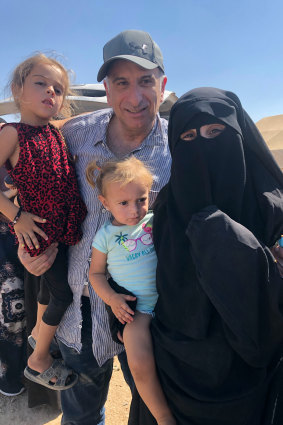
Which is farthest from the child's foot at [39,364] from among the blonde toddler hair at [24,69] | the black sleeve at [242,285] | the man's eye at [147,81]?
the man's eye at [147,81]

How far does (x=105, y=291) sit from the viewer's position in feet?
5.50

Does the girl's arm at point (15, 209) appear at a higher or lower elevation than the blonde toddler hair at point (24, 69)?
lower

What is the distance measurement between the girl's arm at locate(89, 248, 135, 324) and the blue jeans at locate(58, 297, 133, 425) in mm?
337

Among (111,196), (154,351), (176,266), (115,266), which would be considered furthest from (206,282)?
(111,196)

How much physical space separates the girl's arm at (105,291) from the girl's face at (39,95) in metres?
A: 0.90

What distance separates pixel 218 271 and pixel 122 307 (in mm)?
569

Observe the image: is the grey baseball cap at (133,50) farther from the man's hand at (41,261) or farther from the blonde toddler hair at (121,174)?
the man's hand at (41,261)

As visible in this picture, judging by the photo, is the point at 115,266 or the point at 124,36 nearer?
the point at 115,266

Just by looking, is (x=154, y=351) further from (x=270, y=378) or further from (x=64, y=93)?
(x=64, y=93)

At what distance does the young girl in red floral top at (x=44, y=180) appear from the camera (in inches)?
72.4

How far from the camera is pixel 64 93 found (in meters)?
2.16

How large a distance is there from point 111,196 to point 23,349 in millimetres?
2225

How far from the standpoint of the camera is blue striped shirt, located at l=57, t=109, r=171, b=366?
1.87 metres

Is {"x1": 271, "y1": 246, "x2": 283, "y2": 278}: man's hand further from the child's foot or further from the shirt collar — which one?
the child's foot
